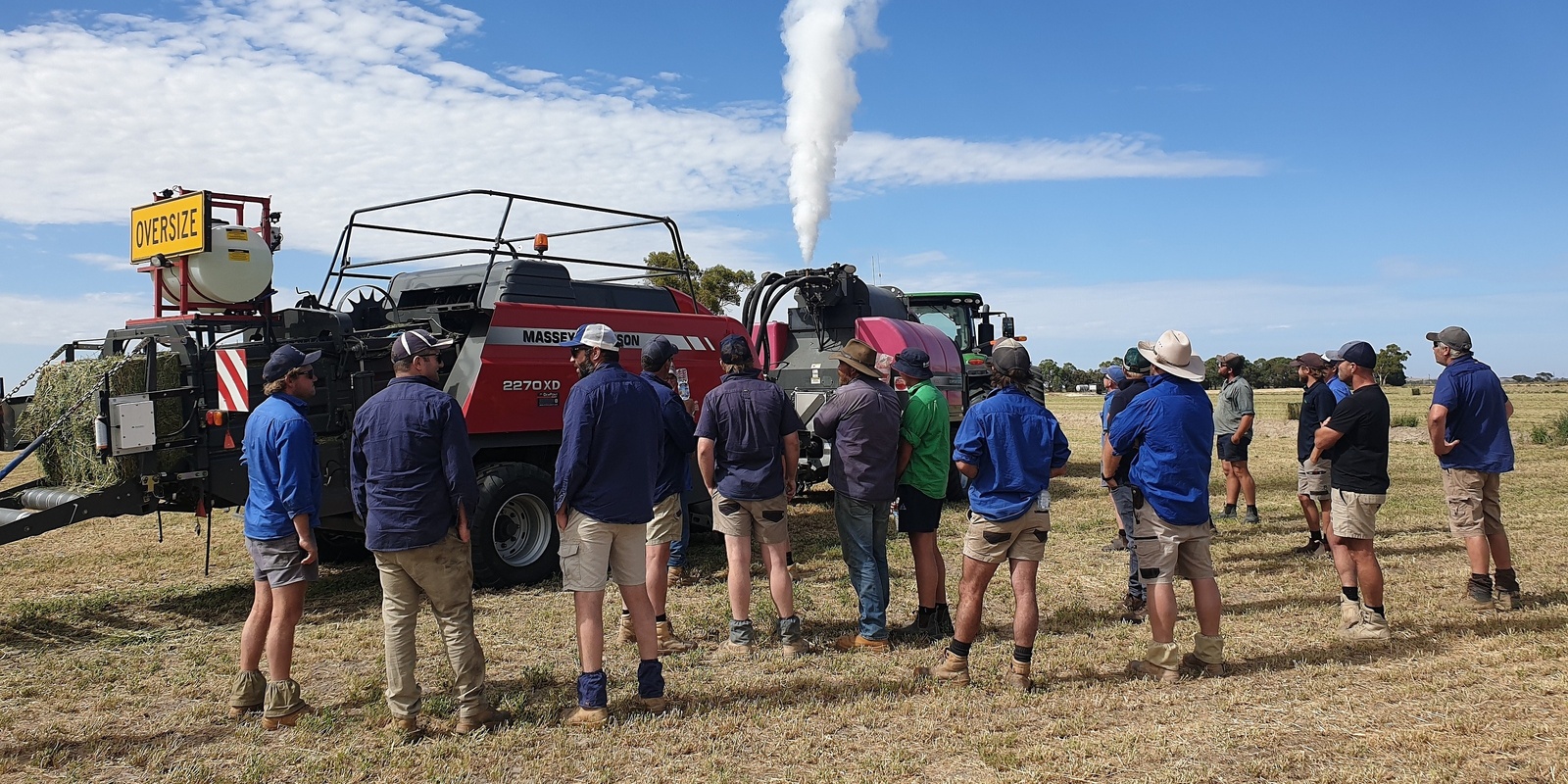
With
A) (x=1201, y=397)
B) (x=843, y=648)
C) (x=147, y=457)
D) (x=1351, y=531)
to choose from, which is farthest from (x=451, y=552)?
(x=1351, y=531)

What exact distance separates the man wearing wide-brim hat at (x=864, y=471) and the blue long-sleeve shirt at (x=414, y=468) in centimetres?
212

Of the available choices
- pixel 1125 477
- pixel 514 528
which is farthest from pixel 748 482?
pixel 514 528

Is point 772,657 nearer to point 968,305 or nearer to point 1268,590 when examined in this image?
point 1268,590

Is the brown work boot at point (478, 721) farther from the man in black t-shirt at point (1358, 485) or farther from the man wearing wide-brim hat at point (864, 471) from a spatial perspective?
the man in black t-shirt at point (1358, 485)

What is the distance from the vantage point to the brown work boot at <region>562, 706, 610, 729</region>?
4.57 m

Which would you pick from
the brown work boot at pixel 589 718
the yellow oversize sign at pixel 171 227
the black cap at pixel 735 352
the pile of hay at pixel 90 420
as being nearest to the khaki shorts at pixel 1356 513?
the black cap at pixel 735 352

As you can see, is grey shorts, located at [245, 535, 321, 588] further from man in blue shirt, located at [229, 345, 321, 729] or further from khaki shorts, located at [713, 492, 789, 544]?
khaki shorts, located at [713, 492, 789, 544]

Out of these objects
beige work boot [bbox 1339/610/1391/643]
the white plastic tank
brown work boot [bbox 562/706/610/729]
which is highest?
the white plastic tank

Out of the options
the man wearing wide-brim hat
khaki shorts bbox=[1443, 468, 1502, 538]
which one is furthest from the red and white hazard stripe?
khaki shorts bbox=[1443, 468, 1502, 538]

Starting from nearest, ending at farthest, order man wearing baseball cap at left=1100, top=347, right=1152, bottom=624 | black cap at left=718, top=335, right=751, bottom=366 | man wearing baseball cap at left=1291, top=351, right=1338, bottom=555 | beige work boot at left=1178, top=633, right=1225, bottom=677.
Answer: beige work boot at left=1178, top=633, right=1225, bottom=677 < man wearing baseball cap at left=1100, top=347, right=1152, bottom=624 < black cap at left=718, top=335, right=751, bottom=366 < man wearing baseball cap at left=1291, top=351, right=1338, bottom=555

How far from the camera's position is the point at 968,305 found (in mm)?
14344

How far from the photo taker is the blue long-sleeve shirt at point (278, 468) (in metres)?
4.65

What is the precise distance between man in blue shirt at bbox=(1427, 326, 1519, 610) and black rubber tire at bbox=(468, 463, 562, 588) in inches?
231

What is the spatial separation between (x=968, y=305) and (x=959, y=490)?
301 cm
